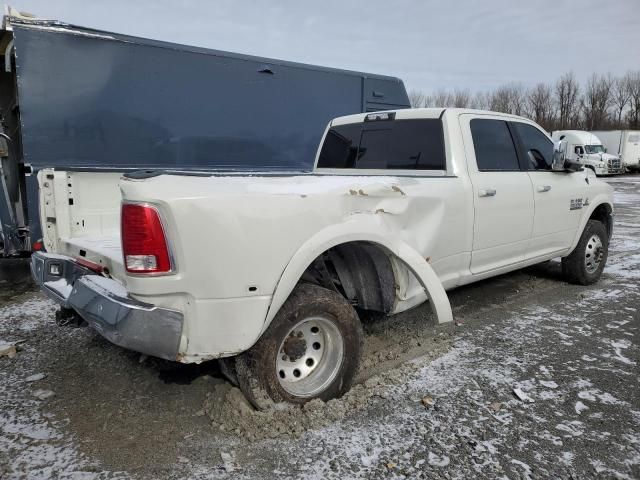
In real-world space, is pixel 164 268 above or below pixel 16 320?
above

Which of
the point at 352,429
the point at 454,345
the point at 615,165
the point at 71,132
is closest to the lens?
the point at 352,429

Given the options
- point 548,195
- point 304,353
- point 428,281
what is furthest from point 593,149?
point 304,353

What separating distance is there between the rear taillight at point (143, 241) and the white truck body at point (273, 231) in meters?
0.03

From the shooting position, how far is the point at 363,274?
3.55 metres

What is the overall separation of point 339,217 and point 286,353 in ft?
2.89

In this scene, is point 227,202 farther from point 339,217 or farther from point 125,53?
point 125,53

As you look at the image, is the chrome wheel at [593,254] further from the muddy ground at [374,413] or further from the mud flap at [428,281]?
the mud flap at [428,281]

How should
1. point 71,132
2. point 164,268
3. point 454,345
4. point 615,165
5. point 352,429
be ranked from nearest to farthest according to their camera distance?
point 164,268, point 352,429, point 454,345, point 71,132, point 615,165

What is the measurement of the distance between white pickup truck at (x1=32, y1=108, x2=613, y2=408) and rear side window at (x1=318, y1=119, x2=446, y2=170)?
0.01 meters

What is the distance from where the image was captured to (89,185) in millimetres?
3686

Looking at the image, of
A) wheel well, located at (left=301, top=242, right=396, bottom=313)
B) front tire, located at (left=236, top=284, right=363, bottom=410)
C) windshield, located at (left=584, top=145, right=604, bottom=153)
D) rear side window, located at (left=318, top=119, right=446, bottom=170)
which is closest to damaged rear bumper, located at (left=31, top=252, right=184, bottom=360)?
front tire, located at (left=236, top=284, right=363, bottom=410)

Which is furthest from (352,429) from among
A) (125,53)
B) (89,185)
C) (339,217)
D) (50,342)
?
(125,53)

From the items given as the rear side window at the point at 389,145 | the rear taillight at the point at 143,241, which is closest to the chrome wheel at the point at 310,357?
the rear taillight at the point at 143,241

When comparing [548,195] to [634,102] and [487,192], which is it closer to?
[487,192]
